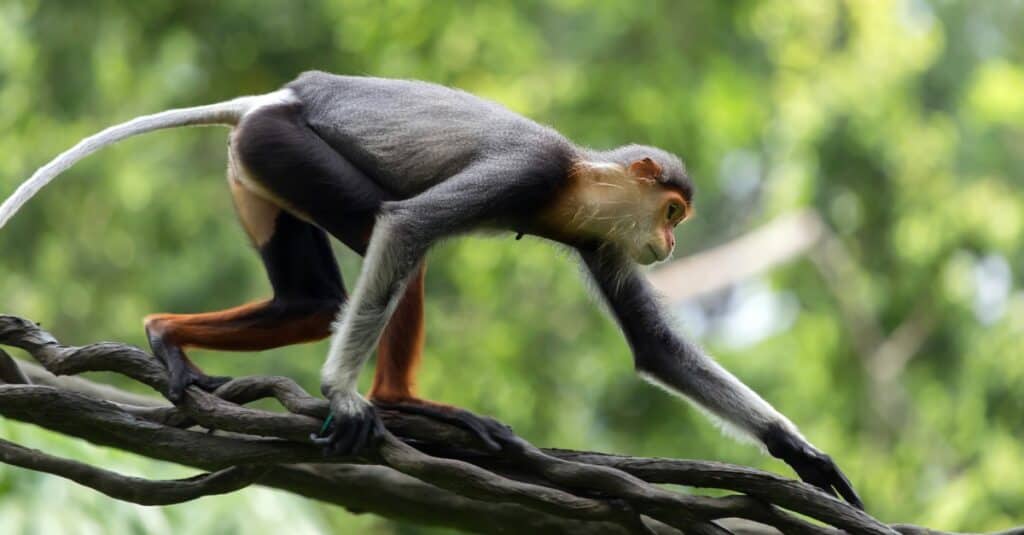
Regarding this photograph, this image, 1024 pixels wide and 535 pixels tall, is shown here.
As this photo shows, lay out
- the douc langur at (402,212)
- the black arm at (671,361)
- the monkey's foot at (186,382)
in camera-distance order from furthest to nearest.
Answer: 1. the black arm at (671,361)
2. the douc langur at (402,212)
3. the monkey's foot at (186,382)

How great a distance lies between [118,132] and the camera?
4777mm

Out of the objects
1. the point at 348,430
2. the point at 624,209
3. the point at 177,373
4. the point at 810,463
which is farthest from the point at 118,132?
the point at 810,463

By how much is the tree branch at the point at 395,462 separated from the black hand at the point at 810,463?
2.10 ft

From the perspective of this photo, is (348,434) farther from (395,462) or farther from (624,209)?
(624,209)

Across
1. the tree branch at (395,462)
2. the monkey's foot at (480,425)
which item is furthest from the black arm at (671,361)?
the monkey's foot at (480,425)

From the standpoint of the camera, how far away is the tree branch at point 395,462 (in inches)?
147

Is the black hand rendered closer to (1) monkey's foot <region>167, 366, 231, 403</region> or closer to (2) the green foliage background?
(1) monkey's foot <region>167, 366, 231, 403</region>

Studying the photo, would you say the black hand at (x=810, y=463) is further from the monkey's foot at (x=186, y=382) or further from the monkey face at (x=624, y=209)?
the monkey's foot at (x=186, y=382)

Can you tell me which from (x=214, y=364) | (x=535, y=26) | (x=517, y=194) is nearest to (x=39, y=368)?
(x=517, y=194)

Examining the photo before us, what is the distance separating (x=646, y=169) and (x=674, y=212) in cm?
21

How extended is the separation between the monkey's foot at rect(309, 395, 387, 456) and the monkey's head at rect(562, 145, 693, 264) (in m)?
1.42

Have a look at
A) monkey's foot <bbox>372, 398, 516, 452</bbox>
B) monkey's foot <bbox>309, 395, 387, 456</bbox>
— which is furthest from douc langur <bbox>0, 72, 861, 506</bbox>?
monkey's foot <bbox>309, 395, 387, 456</bbox>

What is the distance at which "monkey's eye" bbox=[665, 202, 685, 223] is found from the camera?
5320 mm

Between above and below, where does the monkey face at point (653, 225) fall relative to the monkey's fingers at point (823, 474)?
above
